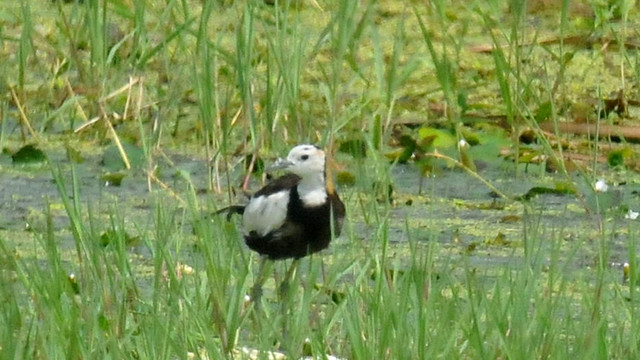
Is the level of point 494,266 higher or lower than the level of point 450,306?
lower

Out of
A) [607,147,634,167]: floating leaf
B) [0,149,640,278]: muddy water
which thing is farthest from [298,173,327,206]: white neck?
[607,147,634,167]: floating leaf

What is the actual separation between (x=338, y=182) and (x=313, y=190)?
1166 millimetres

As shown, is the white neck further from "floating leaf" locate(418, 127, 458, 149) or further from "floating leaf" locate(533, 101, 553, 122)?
"floating leaf" locate(533, 101, 553, 122)

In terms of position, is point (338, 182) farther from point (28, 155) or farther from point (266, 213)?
point (266, 213)

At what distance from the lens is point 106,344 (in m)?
3.45

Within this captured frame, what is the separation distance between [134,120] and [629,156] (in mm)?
1634

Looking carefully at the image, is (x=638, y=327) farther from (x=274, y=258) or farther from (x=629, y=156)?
(x=629, y=156)

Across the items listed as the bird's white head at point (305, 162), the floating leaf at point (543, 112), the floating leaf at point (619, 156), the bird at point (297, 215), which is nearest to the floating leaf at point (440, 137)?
the floating leaf at point (543, 112)

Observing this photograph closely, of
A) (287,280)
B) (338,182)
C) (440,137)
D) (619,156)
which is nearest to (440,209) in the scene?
(338,182)

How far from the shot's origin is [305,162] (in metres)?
4.20

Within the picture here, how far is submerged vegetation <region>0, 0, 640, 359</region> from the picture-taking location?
3482mm

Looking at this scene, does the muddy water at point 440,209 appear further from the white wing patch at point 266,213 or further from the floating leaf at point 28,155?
the white wing patch at point 266,213

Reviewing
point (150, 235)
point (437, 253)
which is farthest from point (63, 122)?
point (437, 253)

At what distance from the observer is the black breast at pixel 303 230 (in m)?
4.20
